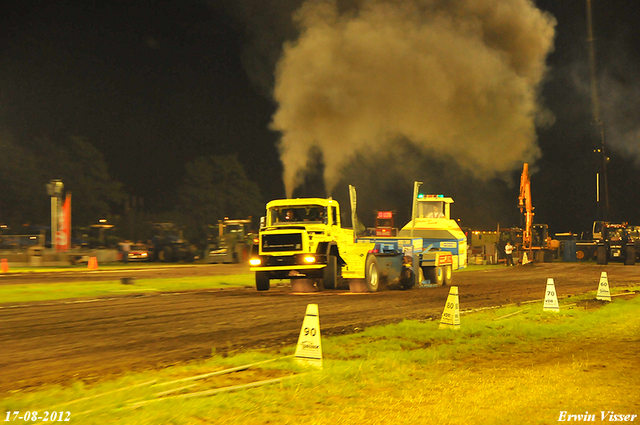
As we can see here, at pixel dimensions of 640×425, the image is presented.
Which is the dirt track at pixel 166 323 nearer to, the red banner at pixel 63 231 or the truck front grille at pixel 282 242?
the truck front grille at pixel 282 242

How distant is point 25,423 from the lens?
6.55 m

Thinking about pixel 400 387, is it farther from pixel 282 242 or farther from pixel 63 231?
pixel 63 231

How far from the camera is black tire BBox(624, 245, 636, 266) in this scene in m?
49.4

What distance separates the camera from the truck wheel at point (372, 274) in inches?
923

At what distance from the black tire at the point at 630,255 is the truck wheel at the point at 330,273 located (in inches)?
1354

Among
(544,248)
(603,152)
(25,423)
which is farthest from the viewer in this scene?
(603,152)

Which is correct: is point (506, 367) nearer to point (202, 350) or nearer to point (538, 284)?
point (202, 350)

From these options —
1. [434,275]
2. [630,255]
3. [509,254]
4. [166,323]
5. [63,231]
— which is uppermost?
[63,231]

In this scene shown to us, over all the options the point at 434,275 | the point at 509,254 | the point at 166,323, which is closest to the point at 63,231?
the point at 434,275

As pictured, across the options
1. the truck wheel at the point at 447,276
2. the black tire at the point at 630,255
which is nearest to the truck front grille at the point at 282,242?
the truck wheel at the point at 447,276

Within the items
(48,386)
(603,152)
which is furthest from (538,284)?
(603,152)

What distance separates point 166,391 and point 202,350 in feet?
11.1

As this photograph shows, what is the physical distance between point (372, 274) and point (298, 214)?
3377mm

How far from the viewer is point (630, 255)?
1946 inches
